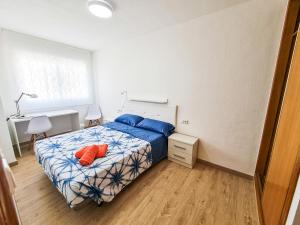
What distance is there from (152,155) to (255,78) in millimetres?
1853

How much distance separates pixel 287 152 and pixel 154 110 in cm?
218

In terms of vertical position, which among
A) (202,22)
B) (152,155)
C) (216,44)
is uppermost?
(202,22)

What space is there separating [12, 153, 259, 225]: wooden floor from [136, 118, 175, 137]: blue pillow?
0.73 m

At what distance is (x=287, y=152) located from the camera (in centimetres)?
101

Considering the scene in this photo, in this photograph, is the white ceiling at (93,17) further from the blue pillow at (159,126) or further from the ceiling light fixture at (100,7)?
the blue pillow at (159,126)

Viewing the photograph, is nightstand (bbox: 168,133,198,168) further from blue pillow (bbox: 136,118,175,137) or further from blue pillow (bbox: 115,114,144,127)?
blue pillow (bbox: 115,114,144,127)

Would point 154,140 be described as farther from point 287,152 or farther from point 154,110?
point 287,152

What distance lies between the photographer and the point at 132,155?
1.85 meters

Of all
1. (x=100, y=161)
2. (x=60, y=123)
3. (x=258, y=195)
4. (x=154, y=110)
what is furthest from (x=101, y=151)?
(x=60, y=123)

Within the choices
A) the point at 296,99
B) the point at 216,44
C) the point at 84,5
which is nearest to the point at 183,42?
the point at 216,44

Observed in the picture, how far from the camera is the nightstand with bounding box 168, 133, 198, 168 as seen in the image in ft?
7.36

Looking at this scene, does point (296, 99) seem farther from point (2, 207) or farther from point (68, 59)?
point (68, 59)

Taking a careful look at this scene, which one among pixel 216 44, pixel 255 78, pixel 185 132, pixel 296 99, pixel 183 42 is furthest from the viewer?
pixel 185 132

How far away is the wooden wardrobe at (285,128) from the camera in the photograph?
90 centimetres
